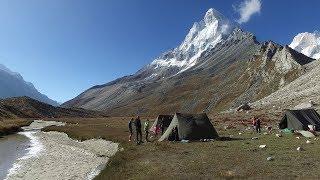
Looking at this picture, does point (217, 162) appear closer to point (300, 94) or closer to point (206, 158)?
point (206, 158)

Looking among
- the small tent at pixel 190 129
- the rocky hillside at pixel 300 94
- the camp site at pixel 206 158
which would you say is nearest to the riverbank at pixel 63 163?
the camp site at pixel 206 158

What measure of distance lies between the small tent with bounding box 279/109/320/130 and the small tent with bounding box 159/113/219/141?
1504cm

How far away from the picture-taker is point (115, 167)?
33594 mm

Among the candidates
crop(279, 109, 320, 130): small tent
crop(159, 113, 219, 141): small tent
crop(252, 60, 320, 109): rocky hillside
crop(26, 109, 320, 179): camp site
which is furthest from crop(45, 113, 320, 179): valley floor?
crop(252, 60, 320, 109): rocky hillside

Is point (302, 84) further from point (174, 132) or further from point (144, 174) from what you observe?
point (144, 174)

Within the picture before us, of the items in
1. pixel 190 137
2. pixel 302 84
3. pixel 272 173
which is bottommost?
pixel 272 173

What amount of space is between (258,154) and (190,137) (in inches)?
618

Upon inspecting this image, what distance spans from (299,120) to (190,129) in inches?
735

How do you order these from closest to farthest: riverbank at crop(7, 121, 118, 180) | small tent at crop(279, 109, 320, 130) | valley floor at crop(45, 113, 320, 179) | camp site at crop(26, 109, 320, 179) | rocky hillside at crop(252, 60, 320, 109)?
valley floor at crop(45, 113, 320, 179)
camp site at crop(26, 109, 320, 179)
riverbank at crop(7, 121, 118, 180)
small tent at crop(279, 109, 320, 130)
rocky hillside at crop(252, 60, 320, 109)

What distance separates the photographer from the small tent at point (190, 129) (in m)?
50.4

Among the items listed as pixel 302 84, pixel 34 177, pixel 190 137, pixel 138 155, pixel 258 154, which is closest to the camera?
pixel 34 177

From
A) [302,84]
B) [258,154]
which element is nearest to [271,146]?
[258,154]

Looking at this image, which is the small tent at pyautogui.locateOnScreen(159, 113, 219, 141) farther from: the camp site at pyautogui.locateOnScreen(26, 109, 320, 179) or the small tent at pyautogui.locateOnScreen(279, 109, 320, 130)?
the small tent at pyautogui.locateOnScreen(279, 109, 320, 130)

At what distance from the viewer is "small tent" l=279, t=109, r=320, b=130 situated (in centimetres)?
5953
